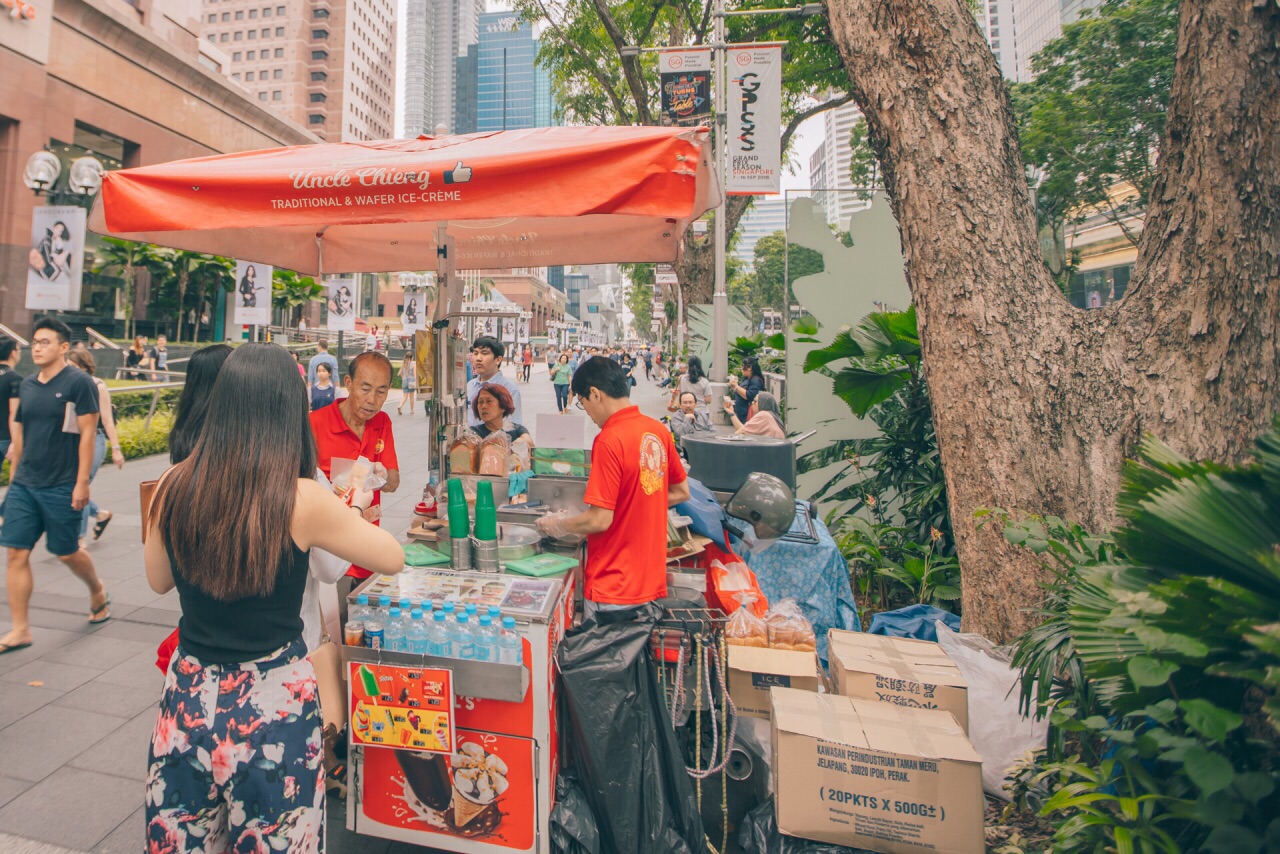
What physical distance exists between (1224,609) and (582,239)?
155 inches

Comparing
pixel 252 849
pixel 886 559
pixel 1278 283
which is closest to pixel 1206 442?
pixel 1278 283

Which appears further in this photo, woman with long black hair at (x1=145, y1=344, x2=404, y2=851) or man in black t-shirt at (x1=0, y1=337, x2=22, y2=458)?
man in black t-shirt at (x1=0, y1=337, x2=22, y2=458)

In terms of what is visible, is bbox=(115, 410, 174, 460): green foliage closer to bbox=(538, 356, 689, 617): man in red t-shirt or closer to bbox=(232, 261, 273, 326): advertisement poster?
bbox=(232, 261, 273, 326): advertisement poster

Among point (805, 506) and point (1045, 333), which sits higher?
point (1045, 333)

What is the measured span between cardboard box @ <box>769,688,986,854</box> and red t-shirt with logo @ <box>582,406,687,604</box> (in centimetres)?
78

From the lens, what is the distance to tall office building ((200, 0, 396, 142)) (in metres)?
83.2

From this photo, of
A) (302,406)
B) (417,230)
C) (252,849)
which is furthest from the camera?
(417,230)

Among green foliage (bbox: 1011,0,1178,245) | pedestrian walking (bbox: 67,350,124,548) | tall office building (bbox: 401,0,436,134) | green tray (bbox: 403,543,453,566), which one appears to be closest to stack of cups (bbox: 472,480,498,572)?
green tray (bbox: 403,543,453,566)

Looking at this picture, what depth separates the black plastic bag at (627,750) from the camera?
2.40 m

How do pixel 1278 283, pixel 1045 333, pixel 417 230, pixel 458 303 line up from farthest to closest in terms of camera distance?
pixel 417 230, pixel 458 303, pixel 1045 333, pixel 1278 283

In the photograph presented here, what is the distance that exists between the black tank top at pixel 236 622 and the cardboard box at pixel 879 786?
5.53 ft

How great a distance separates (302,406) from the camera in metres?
1.94

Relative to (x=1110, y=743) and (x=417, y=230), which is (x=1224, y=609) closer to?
(x=1110, y=743)

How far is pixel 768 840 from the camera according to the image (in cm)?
242
